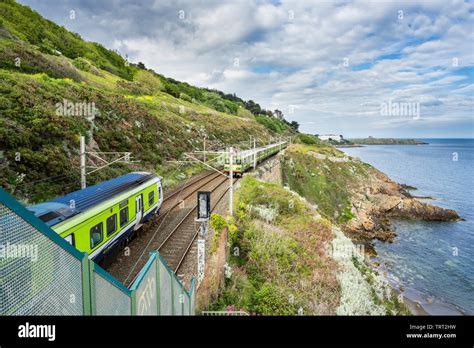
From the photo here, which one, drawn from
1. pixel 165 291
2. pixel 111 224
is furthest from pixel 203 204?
pixel 165 291

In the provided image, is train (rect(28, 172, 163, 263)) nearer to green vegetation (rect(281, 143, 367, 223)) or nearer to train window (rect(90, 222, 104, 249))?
train window (rect(90, 222, 104, 249))

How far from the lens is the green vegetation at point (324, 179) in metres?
39.9

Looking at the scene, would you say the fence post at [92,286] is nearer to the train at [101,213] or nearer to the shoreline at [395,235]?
the train at [101,213]

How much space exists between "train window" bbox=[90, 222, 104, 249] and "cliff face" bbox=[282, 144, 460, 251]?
27.1 metres

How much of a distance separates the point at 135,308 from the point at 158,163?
24.8 metres

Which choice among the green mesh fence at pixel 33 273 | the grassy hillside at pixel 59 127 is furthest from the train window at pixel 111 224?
the green mesh fence at pixel 33 273

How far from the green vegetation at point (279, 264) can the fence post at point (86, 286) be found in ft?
25.5

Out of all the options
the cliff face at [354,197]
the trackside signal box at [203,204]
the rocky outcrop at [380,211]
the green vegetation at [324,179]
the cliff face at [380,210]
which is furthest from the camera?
the green vegetation at [324,179]

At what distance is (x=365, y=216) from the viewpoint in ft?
130

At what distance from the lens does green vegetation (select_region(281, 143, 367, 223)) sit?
39.9 m

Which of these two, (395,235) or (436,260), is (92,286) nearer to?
(436,260)
